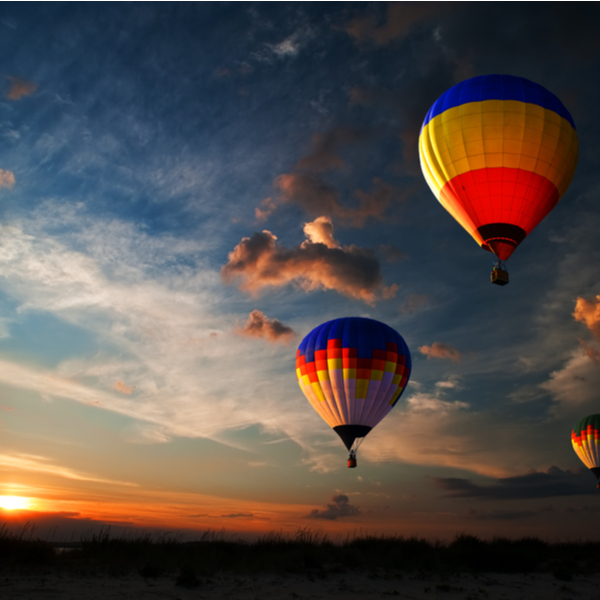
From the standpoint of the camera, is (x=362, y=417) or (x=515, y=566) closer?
(x=515, y=566)

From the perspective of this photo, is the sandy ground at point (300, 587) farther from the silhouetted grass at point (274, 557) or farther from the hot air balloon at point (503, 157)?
the hot air balloon at point (503, 157)

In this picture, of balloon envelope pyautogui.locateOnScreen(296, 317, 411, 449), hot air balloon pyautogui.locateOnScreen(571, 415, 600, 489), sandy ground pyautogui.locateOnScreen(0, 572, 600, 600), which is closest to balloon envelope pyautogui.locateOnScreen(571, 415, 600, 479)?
hot air balloon pyautogui.locateOnScreen(571, 415, 600, 489)

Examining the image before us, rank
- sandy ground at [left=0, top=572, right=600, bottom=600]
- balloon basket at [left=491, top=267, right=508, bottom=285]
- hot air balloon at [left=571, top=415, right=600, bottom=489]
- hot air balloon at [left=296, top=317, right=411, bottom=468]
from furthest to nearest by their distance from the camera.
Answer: hot air balloon at [left=571, top=415, right=600, bottom=489]
hot air balloon at [left=296, top=317, right=411, bottom=468]
balloon basket at [left=491, top=267, right=508, bottom=285]
sandy ground at [left=0, top=572, right=600, bottom=600]

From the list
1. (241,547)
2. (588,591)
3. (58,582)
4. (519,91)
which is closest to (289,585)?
(241,547)

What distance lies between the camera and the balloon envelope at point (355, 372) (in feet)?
113

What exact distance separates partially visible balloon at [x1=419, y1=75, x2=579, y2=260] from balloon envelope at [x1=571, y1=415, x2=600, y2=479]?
36567mm

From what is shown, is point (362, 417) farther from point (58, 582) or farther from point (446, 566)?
point (58, 582)

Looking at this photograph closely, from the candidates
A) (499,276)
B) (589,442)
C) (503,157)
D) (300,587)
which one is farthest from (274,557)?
(589,442)

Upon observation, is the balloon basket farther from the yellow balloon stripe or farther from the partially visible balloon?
the yellow balloon stripe

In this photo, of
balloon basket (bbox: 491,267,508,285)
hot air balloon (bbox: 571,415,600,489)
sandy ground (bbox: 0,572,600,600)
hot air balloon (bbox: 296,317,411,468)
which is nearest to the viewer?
sandy ground (bbox: 0,572,600,600)

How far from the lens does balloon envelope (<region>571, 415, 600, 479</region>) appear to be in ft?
175

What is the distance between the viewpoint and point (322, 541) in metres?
19.2

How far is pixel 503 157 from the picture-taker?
26.5 m

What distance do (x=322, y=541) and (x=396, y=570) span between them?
10.7ft
